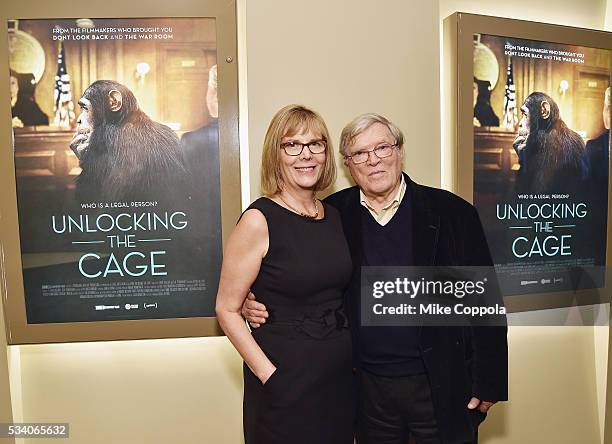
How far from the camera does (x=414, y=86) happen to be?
230cm

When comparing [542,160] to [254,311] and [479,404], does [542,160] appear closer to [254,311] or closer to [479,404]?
[479,404]

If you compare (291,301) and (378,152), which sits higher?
(378,152)

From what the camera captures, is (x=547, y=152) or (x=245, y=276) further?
(x=547, y=152)

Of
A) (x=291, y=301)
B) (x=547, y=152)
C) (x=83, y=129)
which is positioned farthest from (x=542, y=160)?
(x=83, y=129)

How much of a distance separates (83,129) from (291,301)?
4.14 ft

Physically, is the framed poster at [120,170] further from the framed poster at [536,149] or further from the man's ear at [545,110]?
the man's ear at [545,110]

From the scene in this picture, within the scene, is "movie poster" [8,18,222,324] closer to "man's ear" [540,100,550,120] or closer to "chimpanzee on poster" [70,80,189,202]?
"chimpanzee on poster" [70,80,189,202]

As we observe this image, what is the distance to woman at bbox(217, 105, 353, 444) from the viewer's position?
1.67 m

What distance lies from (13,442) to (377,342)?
6.01ft

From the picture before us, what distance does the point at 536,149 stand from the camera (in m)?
2.57

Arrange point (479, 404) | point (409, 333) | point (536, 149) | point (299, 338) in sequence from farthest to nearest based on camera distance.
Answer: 1. point (536, 149)
2. point (479, 404)
3. point (409, 333)
4. point (299, 338)

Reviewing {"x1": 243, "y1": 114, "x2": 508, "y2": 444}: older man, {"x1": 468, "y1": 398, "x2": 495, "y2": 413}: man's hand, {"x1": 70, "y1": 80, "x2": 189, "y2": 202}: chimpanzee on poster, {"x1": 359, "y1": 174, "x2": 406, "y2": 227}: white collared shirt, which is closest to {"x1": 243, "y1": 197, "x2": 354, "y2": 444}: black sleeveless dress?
{"x1": 243, "y1": 114, "x2": 508, "y2": 444}: older man

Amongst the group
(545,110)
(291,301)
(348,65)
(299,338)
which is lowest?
(299,338)

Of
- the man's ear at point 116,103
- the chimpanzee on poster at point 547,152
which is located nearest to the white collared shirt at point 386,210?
the chimpanzee on poster at point 547,152
